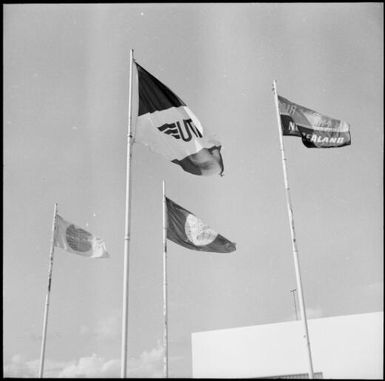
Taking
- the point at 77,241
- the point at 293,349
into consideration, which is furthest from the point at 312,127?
the point at 293,349

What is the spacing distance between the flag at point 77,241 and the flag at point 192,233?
475cm

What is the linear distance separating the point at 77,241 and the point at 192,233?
22.1 ft

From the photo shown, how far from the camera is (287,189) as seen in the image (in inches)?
612

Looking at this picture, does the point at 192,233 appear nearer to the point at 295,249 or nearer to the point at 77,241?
the point at 295,249

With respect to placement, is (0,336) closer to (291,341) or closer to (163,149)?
(163,149)

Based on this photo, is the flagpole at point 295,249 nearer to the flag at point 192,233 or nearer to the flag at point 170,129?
the flag at point 170,129

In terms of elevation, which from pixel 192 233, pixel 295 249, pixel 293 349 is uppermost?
pixel 192 233

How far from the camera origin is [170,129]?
12.6 metres

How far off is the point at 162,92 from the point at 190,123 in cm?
133

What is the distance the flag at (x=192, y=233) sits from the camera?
64.1ft

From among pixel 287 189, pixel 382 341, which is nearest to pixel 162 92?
pixel 287 189

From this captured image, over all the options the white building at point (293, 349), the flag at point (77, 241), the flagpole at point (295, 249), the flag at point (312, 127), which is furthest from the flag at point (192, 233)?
the flag at point (312, 127)

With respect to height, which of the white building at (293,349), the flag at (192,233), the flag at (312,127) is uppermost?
the flag at (312,127)

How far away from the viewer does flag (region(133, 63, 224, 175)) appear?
12.2m
